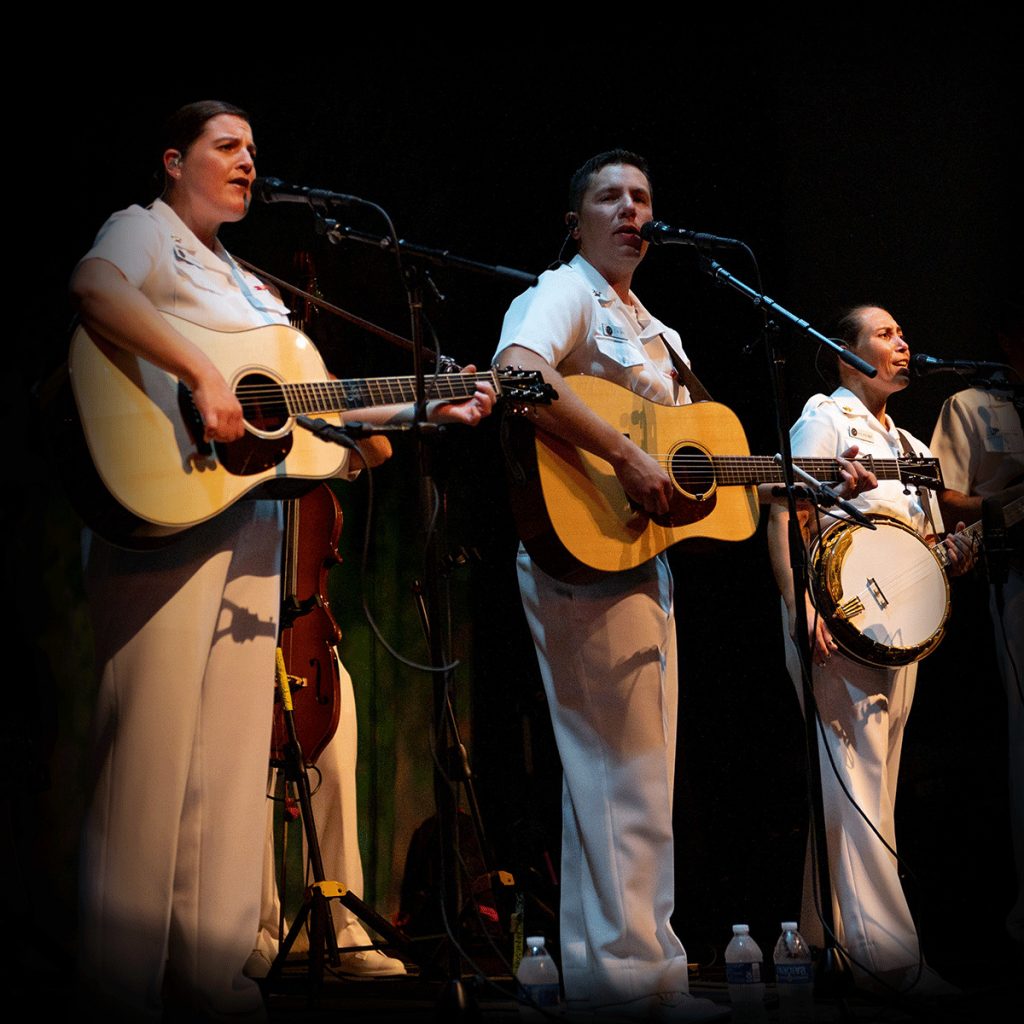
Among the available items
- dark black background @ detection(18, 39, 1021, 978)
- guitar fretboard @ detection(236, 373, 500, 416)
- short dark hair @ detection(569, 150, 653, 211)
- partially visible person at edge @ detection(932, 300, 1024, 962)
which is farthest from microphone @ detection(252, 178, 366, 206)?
partially visible person at edge @ detection(932, 300, 1024, 962)

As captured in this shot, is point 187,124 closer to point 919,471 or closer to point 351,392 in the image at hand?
point 351,392

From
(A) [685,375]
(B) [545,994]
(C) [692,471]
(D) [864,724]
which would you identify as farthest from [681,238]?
(B) [545,994]

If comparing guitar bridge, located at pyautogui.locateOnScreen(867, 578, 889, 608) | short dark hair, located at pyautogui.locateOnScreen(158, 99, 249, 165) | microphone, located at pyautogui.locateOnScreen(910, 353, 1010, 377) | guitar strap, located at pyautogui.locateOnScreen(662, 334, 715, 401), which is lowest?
guitar bridge, located at pyautogui.locateOnScreen(867, 578, 889, 608)

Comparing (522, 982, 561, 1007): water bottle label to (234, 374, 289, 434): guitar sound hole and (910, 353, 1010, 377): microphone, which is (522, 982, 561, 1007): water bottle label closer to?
(234, 374, 289, 434): guitar sound hole

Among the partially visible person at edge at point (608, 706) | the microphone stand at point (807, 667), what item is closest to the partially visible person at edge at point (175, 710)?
the partially visible person at edge at point (608, 706)

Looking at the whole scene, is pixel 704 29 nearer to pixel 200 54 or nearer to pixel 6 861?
pixel 200 54

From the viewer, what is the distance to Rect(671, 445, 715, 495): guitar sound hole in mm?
3635

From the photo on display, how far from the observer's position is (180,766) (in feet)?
8.75

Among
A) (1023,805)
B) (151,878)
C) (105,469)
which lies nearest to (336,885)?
(151,878)

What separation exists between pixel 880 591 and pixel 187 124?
2.69 meters

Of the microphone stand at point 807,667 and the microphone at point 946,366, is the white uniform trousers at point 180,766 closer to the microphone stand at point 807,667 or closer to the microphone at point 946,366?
the microphone stand at point 807,667

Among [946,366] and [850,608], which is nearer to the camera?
[850,608]

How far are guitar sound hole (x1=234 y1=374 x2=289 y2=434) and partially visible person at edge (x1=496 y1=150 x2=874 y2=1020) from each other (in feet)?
2.57

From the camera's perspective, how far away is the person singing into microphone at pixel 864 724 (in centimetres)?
389
